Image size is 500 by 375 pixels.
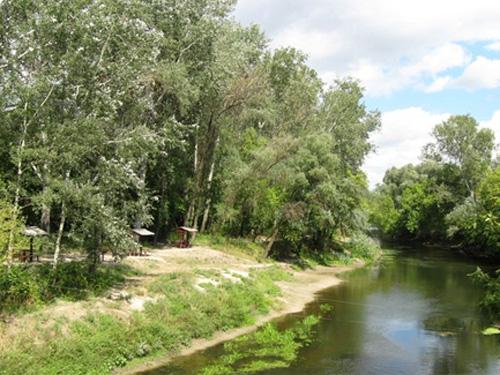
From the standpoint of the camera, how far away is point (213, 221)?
53.7 meters

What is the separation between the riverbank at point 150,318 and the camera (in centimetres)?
1978

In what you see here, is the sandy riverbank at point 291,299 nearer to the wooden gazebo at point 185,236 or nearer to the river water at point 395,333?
the river water at point 395,333

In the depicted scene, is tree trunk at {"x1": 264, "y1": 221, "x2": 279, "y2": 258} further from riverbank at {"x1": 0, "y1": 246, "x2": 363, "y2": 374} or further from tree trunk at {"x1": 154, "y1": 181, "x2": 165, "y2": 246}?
tree trunk at {"x1": 154, "y1": 181, "x2": 165, "y2": 246}

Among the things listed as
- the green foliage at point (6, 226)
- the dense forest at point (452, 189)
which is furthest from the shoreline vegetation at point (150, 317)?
the dense forest at point (452, 189)

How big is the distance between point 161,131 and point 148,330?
1092 centimetres

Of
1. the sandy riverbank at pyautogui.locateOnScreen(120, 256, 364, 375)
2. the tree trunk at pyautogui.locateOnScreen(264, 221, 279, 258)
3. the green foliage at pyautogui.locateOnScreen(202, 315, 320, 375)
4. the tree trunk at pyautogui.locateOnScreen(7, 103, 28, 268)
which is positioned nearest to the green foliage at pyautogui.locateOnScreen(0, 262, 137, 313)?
the tree trunk at pyautogui.locateOnScreen(7, 103, 28, 268)

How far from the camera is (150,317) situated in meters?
24.9

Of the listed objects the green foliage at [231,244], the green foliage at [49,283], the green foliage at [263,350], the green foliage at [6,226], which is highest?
the green foliage at [6,226]

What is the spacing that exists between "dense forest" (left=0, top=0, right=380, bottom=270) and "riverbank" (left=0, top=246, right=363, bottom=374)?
3.24 m

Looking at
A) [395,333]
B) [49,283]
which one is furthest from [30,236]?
[395,333]

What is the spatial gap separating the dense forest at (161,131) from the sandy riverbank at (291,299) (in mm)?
4546

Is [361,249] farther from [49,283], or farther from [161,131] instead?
[49,283]

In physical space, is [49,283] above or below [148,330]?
above

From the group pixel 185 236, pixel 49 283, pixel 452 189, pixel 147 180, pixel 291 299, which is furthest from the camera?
pixel 452 189
